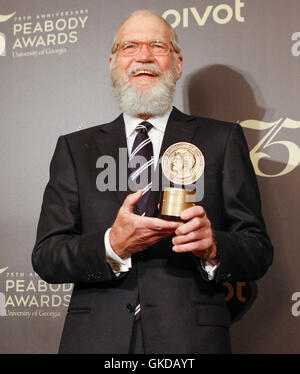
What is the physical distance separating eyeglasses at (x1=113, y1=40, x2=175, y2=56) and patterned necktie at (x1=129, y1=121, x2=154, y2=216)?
327mm

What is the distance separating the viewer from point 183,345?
160 cm

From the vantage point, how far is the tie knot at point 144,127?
1.83 meters

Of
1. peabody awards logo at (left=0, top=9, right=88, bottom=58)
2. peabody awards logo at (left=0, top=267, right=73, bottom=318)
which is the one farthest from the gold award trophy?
peabody awards logo at (left=0, top=9, right=88, bottom=58)

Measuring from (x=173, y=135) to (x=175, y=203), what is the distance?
1.35 ft

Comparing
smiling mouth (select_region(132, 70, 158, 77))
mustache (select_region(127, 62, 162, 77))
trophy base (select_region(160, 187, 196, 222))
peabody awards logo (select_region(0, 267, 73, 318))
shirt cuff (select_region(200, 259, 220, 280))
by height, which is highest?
mustache (select_region(127, 62, 162, 77))

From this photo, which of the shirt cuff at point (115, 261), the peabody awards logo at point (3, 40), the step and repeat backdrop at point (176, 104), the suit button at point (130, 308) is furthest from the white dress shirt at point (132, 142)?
the peabody awards logo at point (3, 40)

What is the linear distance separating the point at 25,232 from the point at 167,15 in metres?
1.13

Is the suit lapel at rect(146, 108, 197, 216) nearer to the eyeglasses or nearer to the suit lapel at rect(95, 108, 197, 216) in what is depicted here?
the suit lapel at rect(95, 108, 197, 216)

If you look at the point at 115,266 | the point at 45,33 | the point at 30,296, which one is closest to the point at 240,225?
the point at 115,266

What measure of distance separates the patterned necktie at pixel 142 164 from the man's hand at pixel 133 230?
0.17 meters

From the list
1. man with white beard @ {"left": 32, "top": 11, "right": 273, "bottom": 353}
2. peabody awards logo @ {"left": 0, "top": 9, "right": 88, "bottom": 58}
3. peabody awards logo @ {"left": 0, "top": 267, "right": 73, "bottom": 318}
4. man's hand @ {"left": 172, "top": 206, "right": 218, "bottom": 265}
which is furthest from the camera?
peabody awards logo @ {"left": 0, "top": 9, "right": 88, "bottom": 58}

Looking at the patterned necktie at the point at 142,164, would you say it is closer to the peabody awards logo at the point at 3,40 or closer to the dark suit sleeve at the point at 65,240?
the dark suit sleeve at the point at 65,240

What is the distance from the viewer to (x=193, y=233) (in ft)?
4.74

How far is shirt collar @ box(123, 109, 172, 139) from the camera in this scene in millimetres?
1887
